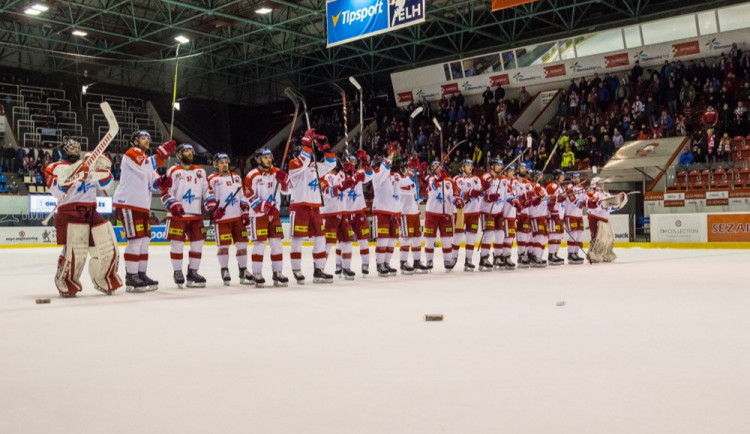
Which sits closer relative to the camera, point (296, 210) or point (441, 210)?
point (296, 210)

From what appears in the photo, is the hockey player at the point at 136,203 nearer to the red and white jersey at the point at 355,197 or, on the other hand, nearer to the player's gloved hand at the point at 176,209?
the player's gloved hand at the point at 176,209

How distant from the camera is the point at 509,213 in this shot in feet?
37.8

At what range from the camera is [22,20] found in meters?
23.7

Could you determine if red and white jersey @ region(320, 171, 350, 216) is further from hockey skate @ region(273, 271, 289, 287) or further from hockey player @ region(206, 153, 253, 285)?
hockey skate @ region(273, 271, 289, 287)

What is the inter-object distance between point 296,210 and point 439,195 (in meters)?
2.74

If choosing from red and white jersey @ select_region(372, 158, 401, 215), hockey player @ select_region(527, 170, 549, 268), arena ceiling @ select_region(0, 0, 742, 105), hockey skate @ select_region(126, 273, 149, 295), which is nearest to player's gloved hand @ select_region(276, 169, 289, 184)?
red and white jersey @ select_region(372, 158, 401, 215)

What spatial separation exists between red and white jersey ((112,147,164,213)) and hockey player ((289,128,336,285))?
5.57ft

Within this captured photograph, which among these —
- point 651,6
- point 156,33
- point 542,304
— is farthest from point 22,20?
point 542,304

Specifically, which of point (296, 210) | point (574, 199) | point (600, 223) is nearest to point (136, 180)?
point (296, 210)

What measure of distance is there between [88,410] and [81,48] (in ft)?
92.5

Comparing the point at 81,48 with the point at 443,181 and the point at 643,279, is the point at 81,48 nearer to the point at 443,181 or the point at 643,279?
the point at 443,181

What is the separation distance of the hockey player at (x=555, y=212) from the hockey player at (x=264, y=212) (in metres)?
5.25

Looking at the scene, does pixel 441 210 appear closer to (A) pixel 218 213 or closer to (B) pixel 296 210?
(B) pixel 296 210

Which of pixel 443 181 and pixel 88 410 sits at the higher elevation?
pixel 443 181
